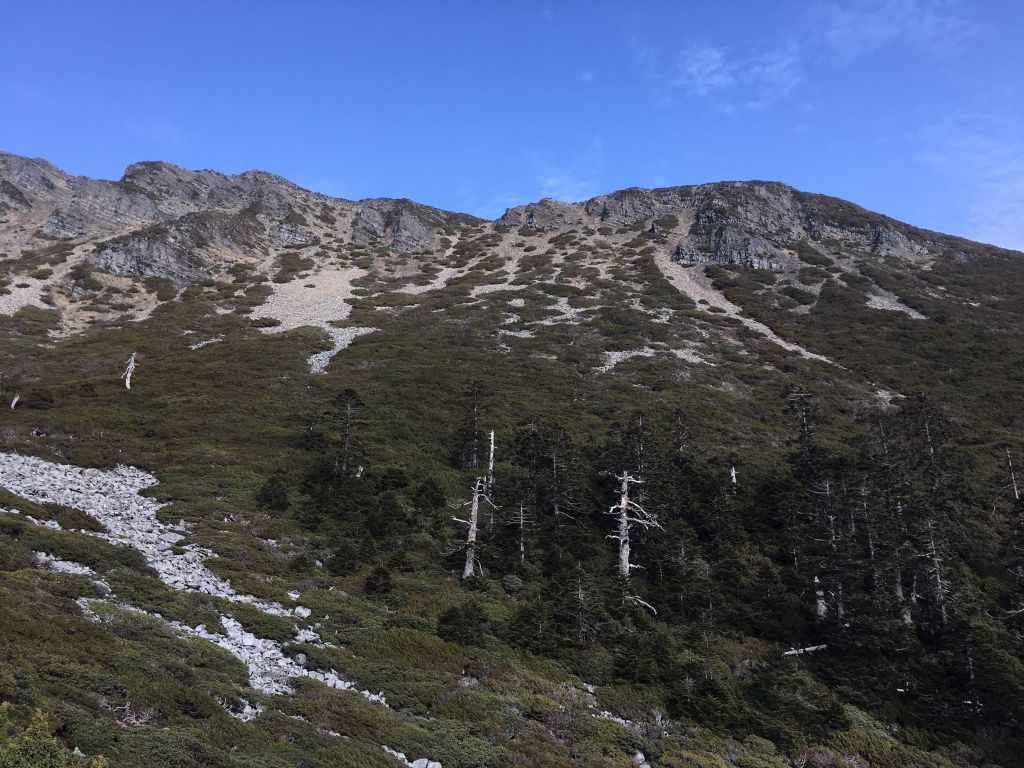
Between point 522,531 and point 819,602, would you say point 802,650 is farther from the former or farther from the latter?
point 522,531

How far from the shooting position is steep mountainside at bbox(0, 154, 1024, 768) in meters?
14.7

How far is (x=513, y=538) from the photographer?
30344 mm

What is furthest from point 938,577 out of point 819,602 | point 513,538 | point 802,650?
point 513,538

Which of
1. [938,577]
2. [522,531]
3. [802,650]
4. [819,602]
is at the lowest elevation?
[802,650]

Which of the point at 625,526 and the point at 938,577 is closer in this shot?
the point at 938,577

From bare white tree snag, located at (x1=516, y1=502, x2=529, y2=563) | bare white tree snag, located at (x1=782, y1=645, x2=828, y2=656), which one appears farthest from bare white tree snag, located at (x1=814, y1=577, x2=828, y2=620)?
bare white tree snag, located at (x1=516, y1=502, x2=529, y2=563)

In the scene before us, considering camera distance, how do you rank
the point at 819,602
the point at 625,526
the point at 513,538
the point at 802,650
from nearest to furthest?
the point at 802,650 → the point at 819,602 → the point at 625,526 → the point at 513,538

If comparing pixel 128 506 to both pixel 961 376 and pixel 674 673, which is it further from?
pixel 961 376

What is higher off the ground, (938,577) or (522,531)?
(938,577)

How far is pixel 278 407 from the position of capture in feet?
148

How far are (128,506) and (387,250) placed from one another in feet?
333

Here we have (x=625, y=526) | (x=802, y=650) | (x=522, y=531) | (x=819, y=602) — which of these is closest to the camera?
(x=802, y=650)

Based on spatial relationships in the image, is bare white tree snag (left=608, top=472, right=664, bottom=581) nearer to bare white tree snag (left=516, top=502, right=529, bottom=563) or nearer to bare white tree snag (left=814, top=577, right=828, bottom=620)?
bare white tree snag (left=516, top=502, right=529, bottom=563)

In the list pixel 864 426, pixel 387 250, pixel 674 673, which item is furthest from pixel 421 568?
pixel 387 250
